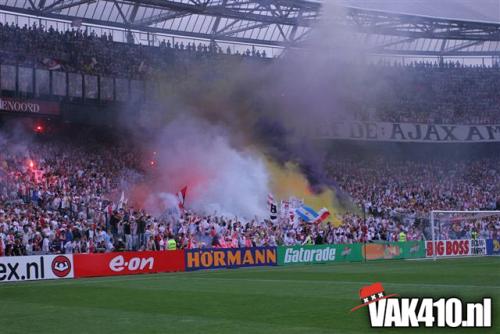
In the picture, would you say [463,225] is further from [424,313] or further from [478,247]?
[424,313]

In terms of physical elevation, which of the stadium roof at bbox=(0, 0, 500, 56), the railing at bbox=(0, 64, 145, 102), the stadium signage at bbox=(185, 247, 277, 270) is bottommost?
the stadium signage at bbox=(185, 247, 277, 270)

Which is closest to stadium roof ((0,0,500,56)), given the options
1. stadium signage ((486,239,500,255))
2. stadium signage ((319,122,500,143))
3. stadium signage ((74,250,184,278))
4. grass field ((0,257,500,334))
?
stadium signage ((319,122,500,143))

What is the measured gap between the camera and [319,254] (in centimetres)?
3391

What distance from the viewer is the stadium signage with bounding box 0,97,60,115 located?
3922 centimetres

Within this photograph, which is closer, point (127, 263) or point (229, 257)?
point (127, 263)

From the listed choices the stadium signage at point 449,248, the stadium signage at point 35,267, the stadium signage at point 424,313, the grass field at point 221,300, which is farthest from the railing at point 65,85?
the stadium signage at point 424,313

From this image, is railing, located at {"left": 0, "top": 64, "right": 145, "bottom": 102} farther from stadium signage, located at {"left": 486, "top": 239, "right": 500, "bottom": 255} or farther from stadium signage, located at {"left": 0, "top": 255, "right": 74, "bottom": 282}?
stadium signage, located at {"left": 486, "top": 239, "right": 500, "bottom": 255}

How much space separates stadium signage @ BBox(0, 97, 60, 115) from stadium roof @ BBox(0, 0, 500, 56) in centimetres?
880

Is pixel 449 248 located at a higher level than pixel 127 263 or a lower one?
lower

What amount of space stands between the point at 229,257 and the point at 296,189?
16708 mm

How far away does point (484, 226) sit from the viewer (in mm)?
42219

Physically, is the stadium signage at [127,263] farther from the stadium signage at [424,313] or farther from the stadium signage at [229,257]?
the stadium signage at [424,313]

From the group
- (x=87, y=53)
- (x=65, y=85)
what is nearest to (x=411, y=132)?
(x=87, y=53)

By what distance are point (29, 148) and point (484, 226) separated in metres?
24.0
